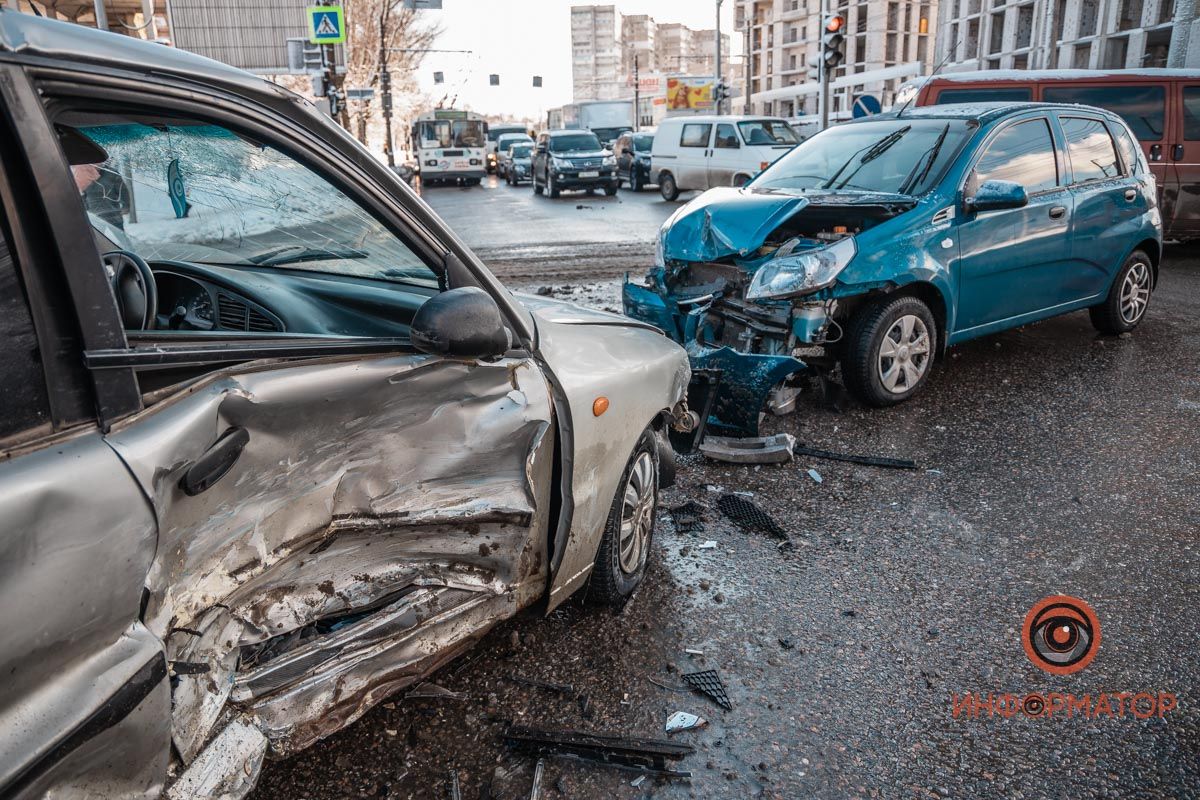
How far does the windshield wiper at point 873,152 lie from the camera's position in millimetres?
6145

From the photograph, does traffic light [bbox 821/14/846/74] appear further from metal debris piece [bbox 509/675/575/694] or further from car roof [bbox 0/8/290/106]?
car roof [bbox 0/8/290/106]

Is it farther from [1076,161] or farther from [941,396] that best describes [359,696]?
[1076,161]

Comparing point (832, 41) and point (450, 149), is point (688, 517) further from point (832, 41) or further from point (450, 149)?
point (450, 149)

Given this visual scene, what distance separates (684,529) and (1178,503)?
7.56ft

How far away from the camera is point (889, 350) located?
17.5 feet

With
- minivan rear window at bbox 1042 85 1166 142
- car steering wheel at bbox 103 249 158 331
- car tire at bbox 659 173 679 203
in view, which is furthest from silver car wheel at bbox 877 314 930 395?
car tire at bbox 659 173 679 203

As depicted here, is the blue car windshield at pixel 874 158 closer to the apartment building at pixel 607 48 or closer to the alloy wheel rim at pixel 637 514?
the alloy wheel rim at pixel 637 514

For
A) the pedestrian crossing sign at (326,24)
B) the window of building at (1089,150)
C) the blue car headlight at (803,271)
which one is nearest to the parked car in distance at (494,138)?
the pedestrian crossing sign at (326,24)

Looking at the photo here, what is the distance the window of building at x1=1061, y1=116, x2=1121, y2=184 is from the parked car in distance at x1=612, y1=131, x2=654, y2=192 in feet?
64.6

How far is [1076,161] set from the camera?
633cm

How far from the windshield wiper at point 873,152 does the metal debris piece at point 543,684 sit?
4452 millimetres

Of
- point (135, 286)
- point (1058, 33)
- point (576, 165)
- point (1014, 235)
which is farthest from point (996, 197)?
point (1058, 33)

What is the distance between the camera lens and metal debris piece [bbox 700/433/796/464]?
15.4 feet

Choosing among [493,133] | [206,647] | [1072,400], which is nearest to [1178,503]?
[1072,400]
